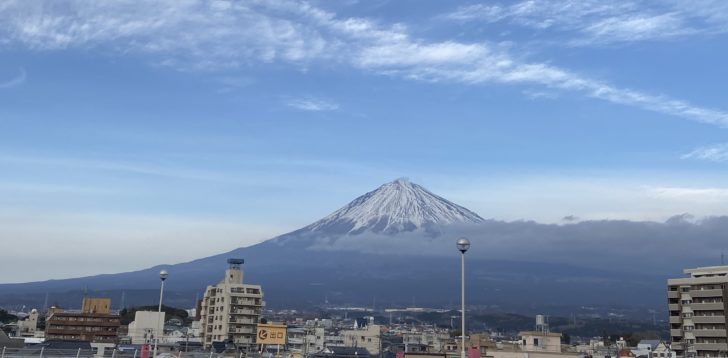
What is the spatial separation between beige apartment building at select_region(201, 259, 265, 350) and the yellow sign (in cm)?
6475

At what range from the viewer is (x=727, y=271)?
74.8m

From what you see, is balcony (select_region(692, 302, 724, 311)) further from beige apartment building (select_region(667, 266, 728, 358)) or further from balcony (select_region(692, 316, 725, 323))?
balcony (select_region(692, 316, 725, 323))

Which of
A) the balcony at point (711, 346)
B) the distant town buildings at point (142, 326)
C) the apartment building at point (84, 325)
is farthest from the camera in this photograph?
the apartment building at point (84, 325)

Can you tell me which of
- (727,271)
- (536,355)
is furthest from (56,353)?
(727,271)

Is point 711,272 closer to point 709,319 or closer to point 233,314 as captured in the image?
point 709,319

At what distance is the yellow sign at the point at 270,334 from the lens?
2403cm

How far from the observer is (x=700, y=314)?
73.4m

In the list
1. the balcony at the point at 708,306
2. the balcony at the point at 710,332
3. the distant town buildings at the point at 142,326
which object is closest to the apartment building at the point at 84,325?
the distant town buildings at the point at 142,326

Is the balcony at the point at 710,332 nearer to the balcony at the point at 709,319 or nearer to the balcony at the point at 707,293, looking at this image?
the balcony at the point at 709,319

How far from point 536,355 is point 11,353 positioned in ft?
122

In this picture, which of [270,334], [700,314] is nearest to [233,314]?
[700,314]

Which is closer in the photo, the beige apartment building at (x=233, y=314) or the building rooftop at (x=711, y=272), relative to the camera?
the building rooftop at (x=711, y=272)

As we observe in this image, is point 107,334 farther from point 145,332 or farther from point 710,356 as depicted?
point 710,356

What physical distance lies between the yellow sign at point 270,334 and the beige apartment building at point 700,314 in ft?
184
